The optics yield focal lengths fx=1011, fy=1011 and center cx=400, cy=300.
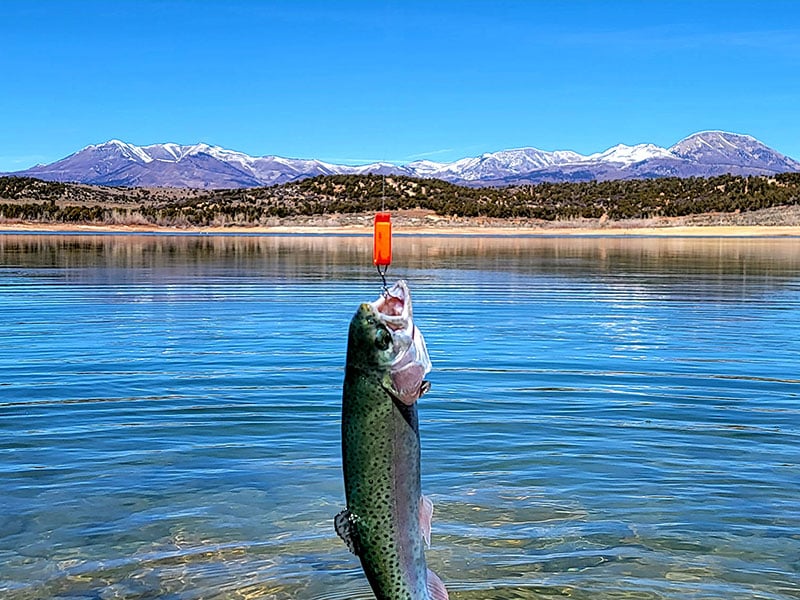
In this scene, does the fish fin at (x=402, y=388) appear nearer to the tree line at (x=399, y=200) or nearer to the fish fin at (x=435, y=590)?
the fish fin at (x=435, y=590)

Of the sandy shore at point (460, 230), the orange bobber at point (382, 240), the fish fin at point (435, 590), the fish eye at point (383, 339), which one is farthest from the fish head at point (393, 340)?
the sandy shore at point (460, 230)

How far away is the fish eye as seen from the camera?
4.36m

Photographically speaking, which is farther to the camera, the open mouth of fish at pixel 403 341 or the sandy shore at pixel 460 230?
the sandy shore at pixel 460 230

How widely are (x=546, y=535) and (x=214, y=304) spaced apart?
67.6 ft

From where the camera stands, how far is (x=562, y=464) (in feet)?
36.4

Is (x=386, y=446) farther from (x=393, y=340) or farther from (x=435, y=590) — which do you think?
(x=435, y=590)

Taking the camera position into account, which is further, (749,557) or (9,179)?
(9,179)

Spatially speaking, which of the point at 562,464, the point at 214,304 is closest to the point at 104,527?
the point at 562,464

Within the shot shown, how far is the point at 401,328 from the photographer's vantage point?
14.3 ft

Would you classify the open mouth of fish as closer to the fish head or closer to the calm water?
the fish head

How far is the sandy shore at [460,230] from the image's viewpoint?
10806 cm

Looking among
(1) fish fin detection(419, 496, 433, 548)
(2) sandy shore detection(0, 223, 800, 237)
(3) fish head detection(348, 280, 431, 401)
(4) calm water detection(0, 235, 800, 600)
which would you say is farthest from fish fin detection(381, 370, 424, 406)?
(2) sandy shore detection(0, 223, 800, 237)

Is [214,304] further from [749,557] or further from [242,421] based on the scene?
[749,557]

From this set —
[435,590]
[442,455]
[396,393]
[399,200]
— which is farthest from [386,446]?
[399,200]
